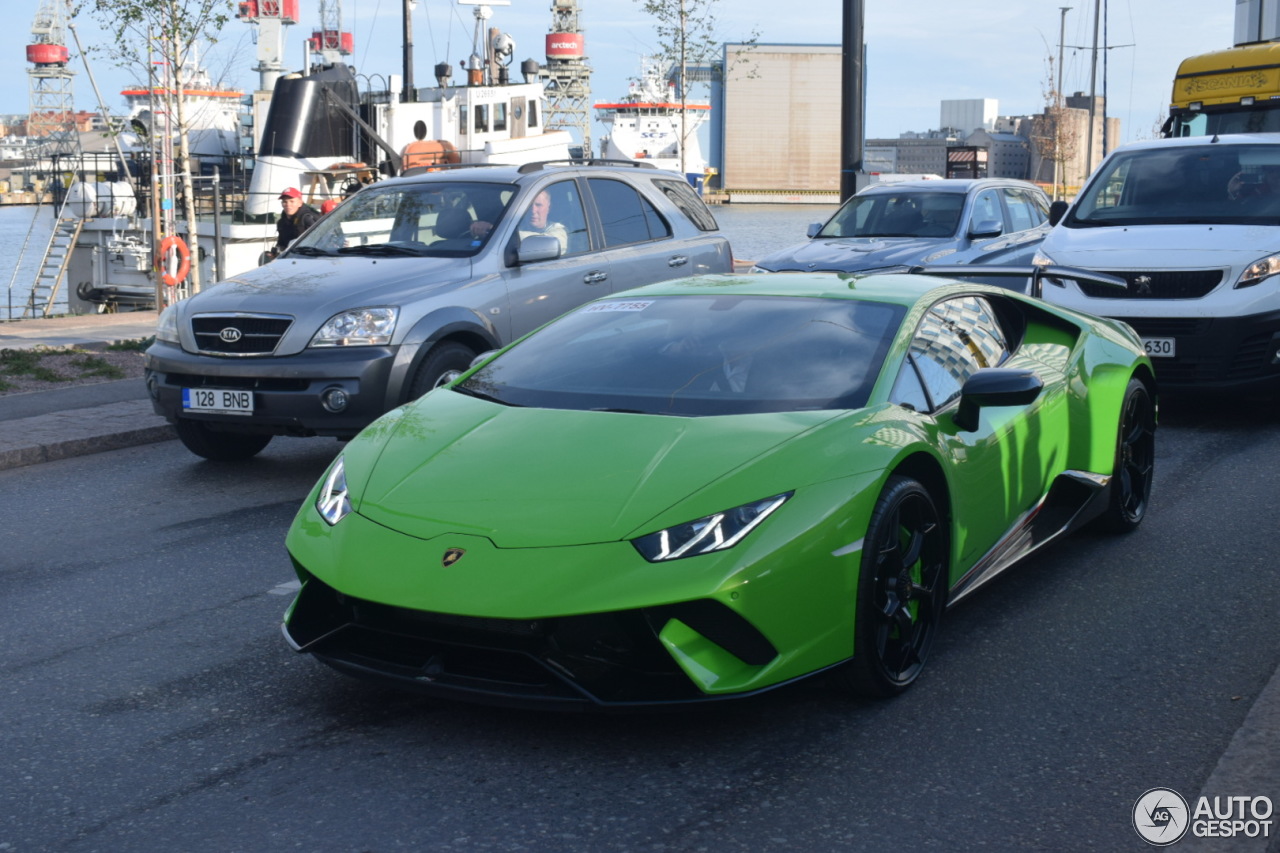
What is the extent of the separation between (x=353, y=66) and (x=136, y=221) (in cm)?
677

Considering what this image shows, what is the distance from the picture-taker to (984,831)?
10.8 ft

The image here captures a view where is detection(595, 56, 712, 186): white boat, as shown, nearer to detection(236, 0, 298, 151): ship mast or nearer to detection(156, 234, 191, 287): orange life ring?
detection(236, 0, 298, 151): ship mast

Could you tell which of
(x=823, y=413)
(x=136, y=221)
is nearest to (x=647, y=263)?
(x=823, y=413)

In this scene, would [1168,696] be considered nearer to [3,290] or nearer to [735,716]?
[735,716]

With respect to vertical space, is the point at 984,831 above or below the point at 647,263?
below

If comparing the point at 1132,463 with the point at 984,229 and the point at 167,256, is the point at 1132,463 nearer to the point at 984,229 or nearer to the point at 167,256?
the point at 984,229

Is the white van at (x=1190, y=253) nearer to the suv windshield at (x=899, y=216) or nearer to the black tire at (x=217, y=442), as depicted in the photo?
the suv windshield at (x=899, y=216)

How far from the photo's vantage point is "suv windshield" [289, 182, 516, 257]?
866 centimetres

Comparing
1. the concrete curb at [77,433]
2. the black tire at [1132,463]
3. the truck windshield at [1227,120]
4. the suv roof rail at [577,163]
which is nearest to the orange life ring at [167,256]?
the concrete curb at [77,433]

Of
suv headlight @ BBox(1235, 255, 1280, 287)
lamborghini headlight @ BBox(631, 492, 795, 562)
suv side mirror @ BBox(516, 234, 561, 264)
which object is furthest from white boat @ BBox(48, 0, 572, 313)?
lamborghini headlight @ BBox(631, 492, 795, 562)

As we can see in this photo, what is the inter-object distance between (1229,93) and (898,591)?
15.5 metres

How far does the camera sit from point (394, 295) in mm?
7738

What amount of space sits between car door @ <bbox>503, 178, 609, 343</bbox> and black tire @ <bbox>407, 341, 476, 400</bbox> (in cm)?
43

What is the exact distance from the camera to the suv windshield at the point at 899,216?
45.6 ft
